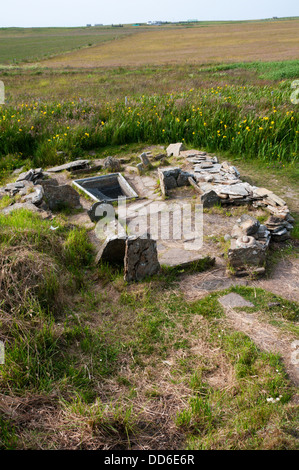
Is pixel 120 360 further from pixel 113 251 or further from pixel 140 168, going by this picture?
pixel 140 168

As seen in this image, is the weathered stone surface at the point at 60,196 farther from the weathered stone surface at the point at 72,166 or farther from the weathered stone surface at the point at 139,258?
the weathered stone surface at the point at 139,258

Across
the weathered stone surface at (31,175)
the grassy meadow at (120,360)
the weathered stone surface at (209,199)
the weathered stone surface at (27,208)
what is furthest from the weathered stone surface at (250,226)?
the weathered stone surface at (31,175)

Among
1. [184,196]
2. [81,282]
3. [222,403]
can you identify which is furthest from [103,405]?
[184,196]

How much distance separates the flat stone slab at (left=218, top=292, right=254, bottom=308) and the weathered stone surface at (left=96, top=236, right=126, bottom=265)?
4.82ft

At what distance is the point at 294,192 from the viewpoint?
23.8 feet

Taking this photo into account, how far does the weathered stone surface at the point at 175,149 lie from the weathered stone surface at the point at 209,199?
2972 mm

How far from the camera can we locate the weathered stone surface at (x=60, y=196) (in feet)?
22.0

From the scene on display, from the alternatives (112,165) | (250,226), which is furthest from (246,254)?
(112,165)

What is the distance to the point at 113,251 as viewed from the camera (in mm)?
4738

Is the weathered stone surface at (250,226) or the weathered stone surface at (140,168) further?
the weathered stone surface at (140,168)

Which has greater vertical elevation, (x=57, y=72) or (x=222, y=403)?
(x=57, y=72)
